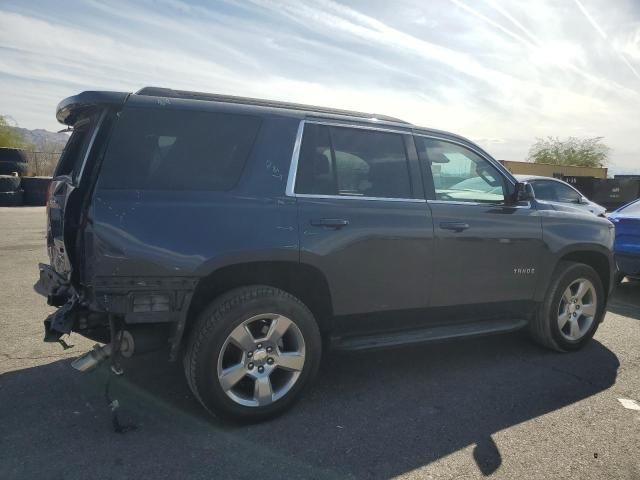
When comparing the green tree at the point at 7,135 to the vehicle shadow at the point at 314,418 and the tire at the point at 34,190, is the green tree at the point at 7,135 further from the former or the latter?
the vehicle shadow at the point at 314,418

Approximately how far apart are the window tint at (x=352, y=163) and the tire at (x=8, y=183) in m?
16.2

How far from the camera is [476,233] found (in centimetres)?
404

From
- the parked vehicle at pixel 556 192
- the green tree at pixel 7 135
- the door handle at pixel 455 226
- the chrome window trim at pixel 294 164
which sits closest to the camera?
the chrome window trim at pixel 294 164

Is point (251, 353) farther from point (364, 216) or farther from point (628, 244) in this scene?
point (628, 244)

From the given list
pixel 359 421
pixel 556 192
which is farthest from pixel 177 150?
pixel 556 192

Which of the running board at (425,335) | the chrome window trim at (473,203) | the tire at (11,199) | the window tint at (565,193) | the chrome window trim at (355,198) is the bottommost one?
the tire at (11,199)

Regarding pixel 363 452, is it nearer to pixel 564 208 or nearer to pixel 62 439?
pixel 62 439

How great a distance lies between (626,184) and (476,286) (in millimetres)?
19418

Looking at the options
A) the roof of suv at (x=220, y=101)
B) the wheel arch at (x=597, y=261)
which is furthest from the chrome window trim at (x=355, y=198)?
the wheel arch at (x=597, y=261)

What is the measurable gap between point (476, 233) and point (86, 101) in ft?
9.75

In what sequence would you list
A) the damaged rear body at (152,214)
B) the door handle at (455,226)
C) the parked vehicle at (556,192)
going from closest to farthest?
the damaged rear body at (152,214) < the door handle at (455,226) < the parked vehicle at (556,192)

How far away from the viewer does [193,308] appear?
320 centimetres

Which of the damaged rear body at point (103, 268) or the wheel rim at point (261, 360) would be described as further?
the wheel rim at point (261, 360)

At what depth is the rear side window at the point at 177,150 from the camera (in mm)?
2938
